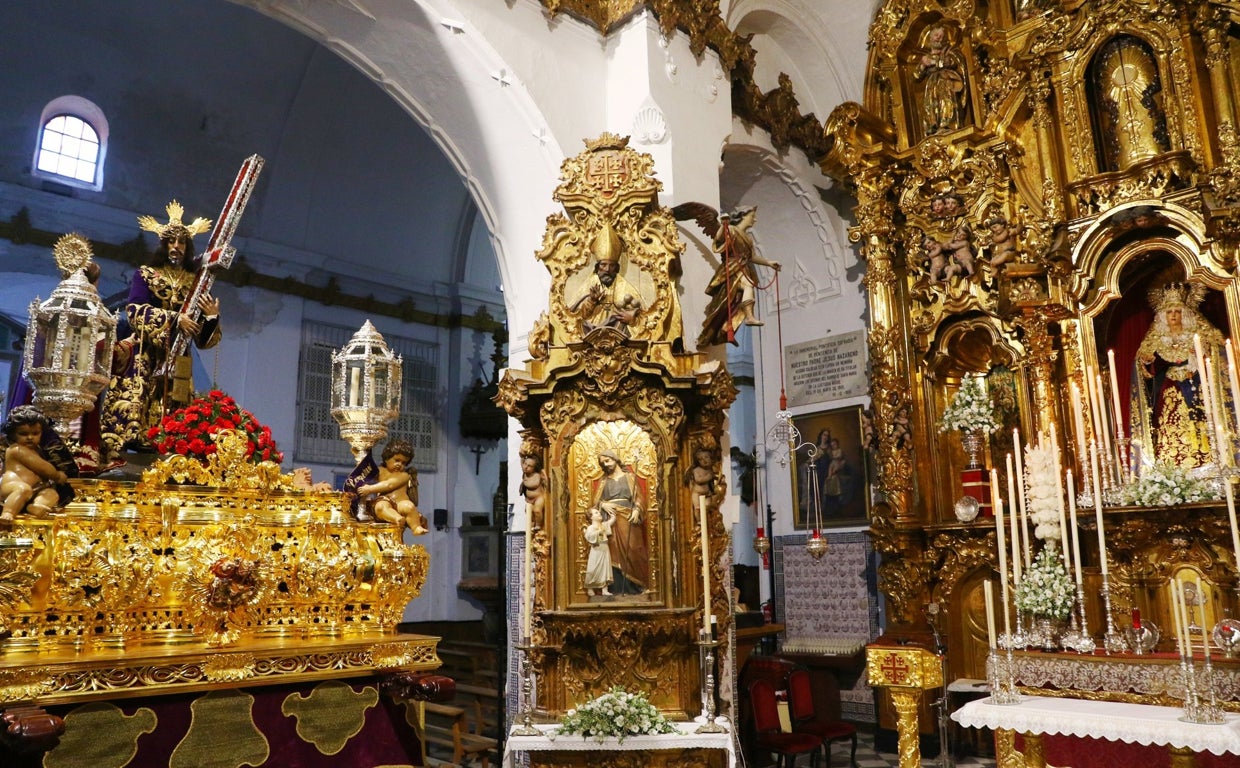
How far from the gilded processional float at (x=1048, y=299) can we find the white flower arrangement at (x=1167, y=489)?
19 mm

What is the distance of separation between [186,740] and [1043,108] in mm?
8822

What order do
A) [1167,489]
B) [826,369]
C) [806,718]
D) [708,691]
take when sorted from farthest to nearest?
[826,369]
[806,718]
[1167,489]
[708,691]

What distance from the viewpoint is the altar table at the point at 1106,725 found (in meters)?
4.64

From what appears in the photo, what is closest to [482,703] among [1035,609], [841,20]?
[1035,609]

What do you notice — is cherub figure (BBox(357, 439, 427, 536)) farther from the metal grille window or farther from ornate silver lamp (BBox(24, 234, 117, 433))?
the metal grille window

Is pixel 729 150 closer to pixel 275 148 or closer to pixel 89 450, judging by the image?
pixel 275 148

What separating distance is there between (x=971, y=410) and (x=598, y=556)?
4309 mm

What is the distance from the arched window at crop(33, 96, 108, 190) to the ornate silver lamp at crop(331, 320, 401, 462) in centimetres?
777

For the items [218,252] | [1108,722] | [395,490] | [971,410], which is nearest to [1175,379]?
[971,410]

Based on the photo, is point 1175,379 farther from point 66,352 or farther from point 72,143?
point 72,143

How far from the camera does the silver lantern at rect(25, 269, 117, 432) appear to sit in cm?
416

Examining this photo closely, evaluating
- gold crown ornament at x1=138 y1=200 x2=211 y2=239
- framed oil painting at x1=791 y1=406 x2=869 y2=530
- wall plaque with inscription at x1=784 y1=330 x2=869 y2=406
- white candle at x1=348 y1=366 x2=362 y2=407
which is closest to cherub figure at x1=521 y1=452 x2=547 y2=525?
white candle at x1=348 y1=366 x2=362 y2=407

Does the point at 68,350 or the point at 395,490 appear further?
the point at 395,490

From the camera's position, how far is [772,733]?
766cm
